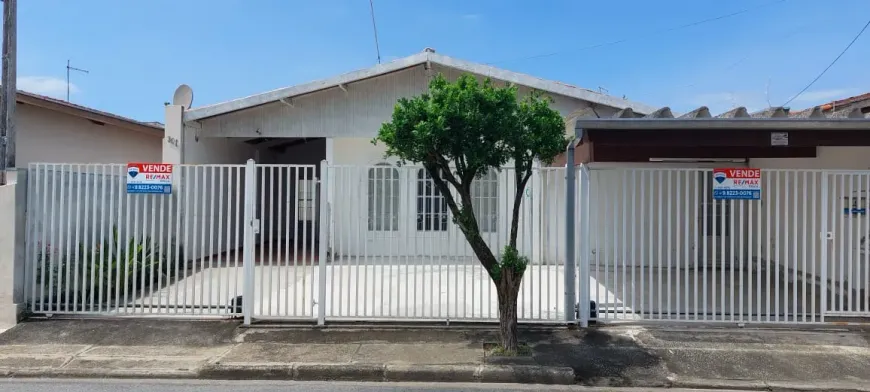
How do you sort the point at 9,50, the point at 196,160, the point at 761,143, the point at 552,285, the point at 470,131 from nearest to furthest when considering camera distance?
the point at 470,131
the point at 761,143
the point at 9,50
the point at 552,285
the point at 196,160

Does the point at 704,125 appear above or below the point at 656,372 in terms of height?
above

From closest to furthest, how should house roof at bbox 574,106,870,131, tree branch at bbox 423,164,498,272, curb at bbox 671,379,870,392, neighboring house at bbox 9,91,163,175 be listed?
1. curb at bbox 671,379,870,392
2. tree branch at bbox 423,164,498,272
3. house roof at bbox 574,106,870,131
4. neighboring house at bbox 9,91,163,175

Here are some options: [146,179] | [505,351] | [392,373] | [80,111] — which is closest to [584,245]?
[505,351]

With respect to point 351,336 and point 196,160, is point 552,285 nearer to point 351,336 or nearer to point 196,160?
point 351,336

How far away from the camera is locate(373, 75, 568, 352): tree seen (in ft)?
16.8

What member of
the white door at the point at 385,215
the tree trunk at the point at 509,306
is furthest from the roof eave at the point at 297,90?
the tree trunk at the point at 509,306

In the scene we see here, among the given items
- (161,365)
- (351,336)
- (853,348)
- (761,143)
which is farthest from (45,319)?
(853,348)

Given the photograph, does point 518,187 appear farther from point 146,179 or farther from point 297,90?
point 297,90

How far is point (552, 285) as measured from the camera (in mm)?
8961

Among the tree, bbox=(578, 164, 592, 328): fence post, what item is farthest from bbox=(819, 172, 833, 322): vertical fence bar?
the tree

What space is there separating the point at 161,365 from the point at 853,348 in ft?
25.0

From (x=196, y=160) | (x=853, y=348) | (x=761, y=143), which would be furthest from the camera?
(x=196, y=160)

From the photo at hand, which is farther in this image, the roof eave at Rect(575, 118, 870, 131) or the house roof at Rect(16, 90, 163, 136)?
the house roof at Rect(16, 90, 163, 136)

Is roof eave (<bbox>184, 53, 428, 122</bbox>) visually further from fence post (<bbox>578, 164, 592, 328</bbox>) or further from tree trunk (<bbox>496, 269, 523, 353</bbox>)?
tree trunk (<bbox>496, 269, 523, 353</bbox>)
